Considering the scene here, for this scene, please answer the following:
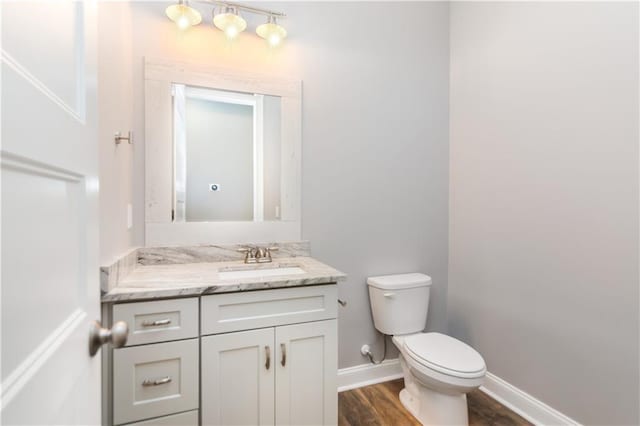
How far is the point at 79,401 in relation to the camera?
1.82 feet

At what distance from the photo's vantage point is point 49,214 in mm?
464

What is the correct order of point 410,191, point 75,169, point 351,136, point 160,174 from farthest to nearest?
point 410,191
point 351,136
point 160,174
point 75,169

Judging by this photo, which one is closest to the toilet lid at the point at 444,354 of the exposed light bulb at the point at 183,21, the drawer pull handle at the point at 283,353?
the drawer pull handle at the point at 283,353

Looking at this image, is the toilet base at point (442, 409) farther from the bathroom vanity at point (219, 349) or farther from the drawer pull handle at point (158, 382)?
the drawer pull handle at point (158, 382)

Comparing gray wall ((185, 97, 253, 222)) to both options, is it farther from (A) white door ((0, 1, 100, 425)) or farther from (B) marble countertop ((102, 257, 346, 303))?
(A) white door ((0, 1, 100, 425))

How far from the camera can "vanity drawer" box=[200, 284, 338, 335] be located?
1.23 meters

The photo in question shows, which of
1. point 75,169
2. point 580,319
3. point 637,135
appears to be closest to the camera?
point 75,169

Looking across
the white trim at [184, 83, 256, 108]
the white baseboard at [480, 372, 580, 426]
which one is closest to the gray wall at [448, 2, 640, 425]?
the white baseboard at [480, 372, 580, 426]

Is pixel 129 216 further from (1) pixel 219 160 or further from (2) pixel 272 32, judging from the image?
(2) pixel 272 32

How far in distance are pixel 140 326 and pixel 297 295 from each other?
61cm

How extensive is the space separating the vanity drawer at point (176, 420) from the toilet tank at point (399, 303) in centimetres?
114

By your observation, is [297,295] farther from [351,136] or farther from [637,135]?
[637,135]

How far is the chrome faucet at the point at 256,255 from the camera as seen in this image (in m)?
1.69

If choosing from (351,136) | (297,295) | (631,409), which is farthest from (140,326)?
(631,409)
